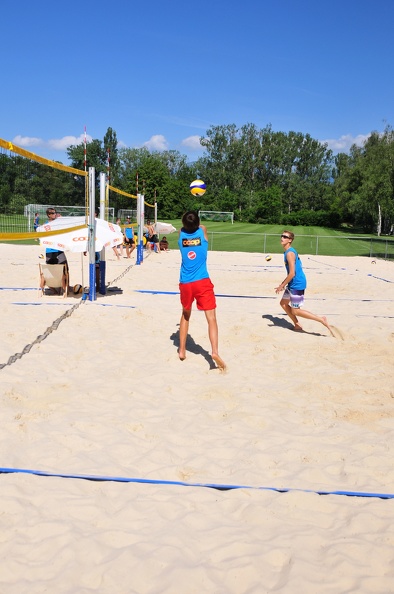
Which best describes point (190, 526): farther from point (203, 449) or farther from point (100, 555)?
point (203, 449)

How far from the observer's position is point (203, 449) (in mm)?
3363

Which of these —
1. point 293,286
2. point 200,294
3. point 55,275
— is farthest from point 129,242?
point 200,294

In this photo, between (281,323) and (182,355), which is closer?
(182,355)

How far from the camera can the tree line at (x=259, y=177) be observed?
52500 millimetres

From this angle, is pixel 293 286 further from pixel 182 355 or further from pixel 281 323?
pixel 182 355

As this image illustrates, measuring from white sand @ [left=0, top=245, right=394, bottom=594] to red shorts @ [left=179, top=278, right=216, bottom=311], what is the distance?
A: 618 millimetres

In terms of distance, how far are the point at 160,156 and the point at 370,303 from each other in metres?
79.0

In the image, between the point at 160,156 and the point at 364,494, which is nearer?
the point at 364,494

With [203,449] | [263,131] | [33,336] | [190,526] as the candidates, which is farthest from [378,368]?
[263,131]

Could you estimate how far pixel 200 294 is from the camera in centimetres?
509

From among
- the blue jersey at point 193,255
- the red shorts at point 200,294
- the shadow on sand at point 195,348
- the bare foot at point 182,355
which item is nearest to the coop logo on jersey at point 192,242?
the blue jersey at point 193,255

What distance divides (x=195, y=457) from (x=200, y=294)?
2.10m

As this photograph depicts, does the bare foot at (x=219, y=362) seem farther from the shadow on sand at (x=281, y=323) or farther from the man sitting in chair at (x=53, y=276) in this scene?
the man sitting in chair at (x=53, y=276)

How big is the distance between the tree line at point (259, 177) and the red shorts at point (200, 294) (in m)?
34.8
